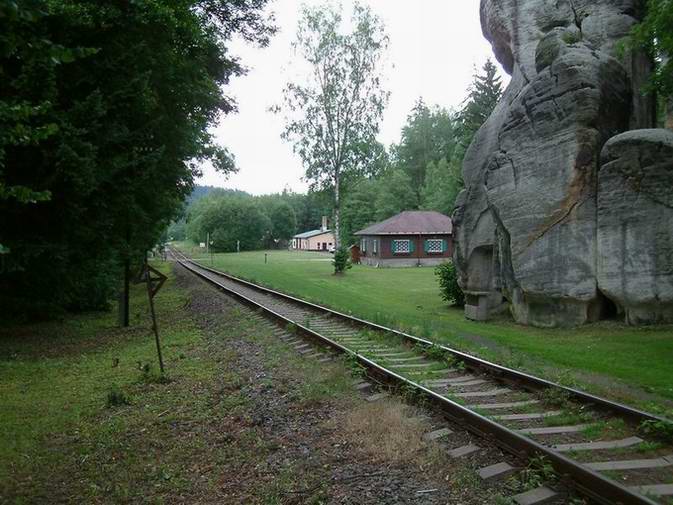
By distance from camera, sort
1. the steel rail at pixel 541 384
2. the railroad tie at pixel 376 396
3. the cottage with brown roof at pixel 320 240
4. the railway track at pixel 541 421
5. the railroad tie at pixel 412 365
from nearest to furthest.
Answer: the railway track at pixel 541 421, the steel rail at pixel 541 384, the railroad tie at pixel 376 396, the railroad tie at pixel 412 365, the cottage with brown roof at pixel 320 240

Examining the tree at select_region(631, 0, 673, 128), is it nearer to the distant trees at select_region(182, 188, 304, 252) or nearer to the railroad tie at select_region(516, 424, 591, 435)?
the railroad tie at select_region(516, 424, 591, 435)

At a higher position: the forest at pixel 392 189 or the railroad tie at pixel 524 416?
the forest at pixel 392 189

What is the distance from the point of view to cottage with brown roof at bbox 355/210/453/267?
4638 cm

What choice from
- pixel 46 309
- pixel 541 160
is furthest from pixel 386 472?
pixel 46 309

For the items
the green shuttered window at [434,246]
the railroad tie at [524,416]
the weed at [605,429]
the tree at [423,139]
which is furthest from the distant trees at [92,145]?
the tree at [423,139]

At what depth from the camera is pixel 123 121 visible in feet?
39.1

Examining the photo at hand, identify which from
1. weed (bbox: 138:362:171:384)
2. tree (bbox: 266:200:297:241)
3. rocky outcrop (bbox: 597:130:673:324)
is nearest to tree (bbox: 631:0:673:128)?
rocky outcrop (bbox: 597:130:673:324)

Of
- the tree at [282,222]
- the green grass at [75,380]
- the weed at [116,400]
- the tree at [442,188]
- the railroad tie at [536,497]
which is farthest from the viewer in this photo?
Result: the tree at [282,222]

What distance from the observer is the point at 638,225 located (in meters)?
12.6

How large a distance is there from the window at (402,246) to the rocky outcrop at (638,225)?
33094 mm

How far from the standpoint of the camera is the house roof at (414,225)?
4628cm

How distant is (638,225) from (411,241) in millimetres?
34201

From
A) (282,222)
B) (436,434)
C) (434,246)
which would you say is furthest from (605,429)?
(282,222)

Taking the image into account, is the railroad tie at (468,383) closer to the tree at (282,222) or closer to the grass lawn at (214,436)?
the grass lawn at (214,436)
